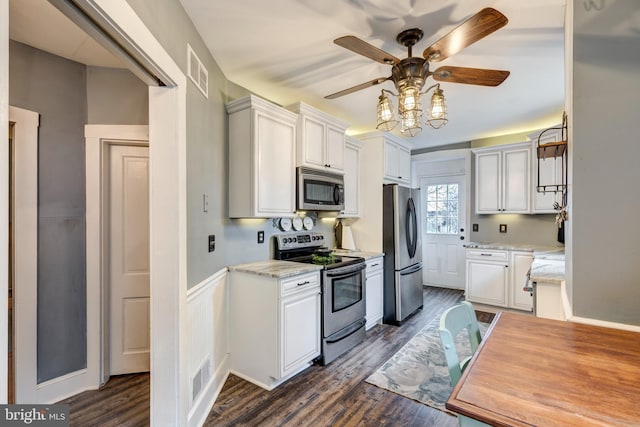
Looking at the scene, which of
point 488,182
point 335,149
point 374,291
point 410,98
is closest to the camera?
point 410,98

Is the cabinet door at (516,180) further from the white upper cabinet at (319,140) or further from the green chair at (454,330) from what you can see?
the green chair at (454,330)

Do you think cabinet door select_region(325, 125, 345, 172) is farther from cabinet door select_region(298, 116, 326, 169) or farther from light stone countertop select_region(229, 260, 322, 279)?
light stone countertop select_region(229, 260, 322, 279)

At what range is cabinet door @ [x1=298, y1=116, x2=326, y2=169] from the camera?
2864 mm

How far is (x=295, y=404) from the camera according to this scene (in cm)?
211

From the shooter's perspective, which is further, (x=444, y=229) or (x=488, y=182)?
(x=444, y=229)

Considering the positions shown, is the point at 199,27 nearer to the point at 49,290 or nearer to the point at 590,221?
the point at 49,290

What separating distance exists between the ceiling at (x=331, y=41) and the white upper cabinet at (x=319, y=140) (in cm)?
22

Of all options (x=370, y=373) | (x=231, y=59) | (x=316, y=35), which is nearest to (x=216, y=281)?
(x=370, y=373)

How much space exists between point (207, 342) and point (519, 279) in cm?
376

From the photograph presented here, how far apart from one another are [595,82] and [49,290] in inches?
135

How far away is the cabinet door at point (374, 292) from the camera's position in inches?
133

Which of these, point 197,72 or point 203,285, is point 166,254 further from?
point 197,72

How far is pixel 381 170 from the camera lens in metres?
3.75

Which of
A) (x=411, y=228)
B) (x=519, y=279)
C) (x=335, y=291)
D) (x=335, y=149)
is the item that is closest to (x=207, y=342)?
(x=335, y=291)
